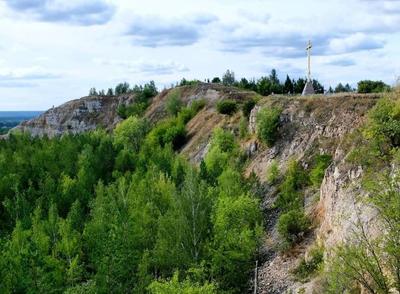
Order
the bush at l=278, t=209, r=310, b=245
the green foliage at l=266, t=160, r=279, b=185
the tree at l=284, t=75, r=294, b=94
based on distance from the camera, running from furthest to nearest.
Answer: the tree at l=284, t=75, r=294, b=94
the green foliage at l=266, t=160, r=279, b=185
the bush at l=278, t=209, r=310, b=245

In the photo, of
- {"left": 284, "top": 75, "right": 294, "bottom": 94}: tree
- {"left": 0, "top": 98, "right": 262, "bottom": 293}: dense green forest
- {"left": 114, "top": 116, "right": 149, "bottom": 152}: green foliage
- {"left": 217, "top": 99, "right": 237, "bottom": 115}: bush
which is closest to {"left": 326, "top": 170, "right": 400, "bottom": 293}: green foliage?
{"left": 0, "top": 98, "right": 262, "bottom": 293}: dense green forest

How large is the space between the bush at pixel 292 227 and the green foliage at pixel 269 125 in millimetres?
24839

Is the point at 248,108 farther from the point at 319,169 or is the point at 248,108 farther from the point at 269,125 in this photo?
the point at 319,169

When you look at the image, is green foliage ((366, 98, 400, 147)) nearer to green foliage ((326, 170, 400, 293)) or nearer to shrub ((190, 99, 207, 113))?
green foliage ((326, 170, 400, 293))

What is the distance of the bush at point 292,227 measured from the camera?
48.5 metres

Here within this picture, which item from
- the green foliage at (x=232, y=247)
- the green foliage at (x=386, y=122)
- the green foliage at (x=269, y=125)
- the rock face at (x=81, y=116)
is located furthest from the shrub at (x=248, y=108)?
the rock face at (x=81, y=116)

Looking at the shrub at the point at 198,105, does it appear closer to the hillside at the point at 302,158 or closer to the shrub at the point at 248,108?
the hillside at the point at 302,158

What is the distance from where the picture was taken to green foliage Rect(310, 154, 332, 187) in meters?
55.9

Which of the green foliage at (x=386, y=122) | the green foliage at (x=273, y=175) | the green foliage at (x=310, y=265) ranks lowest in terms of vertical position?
the green foliage at (x=310, y=265)

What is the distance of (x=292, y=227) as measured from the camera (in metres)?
48.6

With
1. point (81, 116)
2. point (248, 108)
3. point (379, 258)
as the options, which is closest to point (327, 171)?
point (379, 258)

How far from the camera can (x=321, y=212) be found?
1949 inches

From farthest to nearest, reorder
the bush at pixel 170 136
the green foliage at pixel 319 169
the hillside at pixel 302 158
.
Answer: the bush at pixel 170 136, the green foliage at pixel 319 169, the hillside at pixel 302 158

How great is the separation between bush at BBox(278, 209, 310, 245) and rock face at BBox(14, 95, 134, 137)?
110541 millimetres
